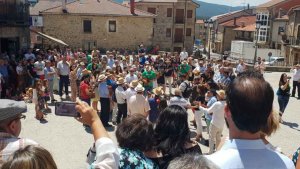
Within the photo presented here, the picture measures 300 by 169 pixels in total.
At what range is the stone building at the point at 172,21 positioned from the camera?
1897 inches

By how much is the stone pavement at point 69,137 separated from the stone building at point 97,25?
89.8 ft

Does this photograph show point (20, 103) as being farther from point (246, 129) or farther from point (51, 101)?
point (51, 101)

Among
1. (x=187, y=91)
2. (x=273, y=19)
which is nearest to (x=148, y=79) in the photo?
(x=187, y=91)

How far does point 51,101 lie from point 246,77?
11777 mm

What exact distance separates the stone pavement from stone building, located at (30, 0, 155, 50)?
89.8 ft

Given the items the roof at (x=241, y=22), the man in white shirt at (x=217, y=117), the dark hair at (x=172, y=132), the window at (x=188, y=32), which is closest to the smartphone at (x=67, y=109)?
the dark hair at (x=172, y=132)

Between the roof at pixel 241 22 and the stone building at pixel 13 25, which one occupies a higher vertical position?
the roof at pixel 241 22

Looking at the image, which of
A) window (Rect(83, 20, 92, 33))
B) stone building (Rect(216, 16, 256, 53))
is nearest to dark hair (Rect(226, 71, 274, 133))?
window (Rect(83, 20, 92, 33))

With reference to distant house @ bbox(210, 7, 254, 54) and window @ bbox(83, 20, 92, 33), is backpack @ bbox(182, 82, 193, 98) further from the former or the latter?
distant house @ bbox(210, 7, 254, 54)

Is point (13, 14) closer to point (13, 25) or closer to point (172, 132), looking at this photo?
point (13, 25)

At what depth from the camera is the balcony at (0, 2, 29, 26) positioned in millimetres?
20648

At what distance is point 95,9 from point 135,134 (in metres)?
37.5

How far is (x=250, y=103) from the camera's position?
2064 millimetres

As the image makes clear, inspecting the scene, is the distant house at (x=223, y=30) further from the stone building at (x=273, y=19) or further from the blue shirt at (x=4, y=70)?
the blue shirt at (x=4, y=70)
